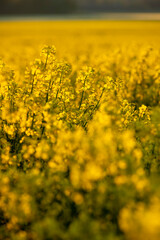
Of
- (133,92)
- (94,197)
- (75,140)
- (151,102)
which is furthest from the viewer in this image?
(133,92)

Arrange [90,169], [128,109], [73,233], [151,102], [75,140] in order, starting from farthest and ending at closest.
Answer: [151,102] < [128,109] < [75,140] < [90,169] < [73,233]

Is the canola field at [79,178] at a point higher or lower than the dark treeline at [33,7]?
lower

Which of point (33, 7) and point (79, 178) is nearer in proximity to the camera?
point (79, 178)

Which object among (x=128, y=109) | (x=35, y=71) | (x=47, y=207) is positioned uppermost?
(x=35, y=71)

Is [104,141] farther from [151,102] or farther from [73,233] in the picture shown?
[151,102]

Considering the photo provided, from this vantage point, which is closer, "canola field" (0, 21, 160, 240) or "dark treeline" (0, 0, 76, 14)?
"canola field" (0, 21, 160, 240)

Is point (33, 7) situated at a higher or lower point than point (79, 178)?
higher

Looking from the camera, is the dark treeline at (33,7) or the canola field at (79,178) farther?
the dark treeline at (33,7)

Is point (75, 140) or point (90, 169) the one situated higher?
point (75, 140)

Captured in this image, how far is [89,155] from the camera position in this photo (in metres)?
2.37

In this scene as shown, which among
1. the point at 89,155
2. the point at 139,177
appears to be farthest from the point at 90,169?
the point at 139,177

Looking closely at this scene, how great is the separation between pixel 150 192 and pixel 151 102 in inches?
166

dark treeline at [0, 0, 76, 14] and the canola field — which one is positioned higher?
dark treeline at [0, 0, 76, 14]

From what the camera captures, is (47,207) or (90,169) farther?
(47,207)
